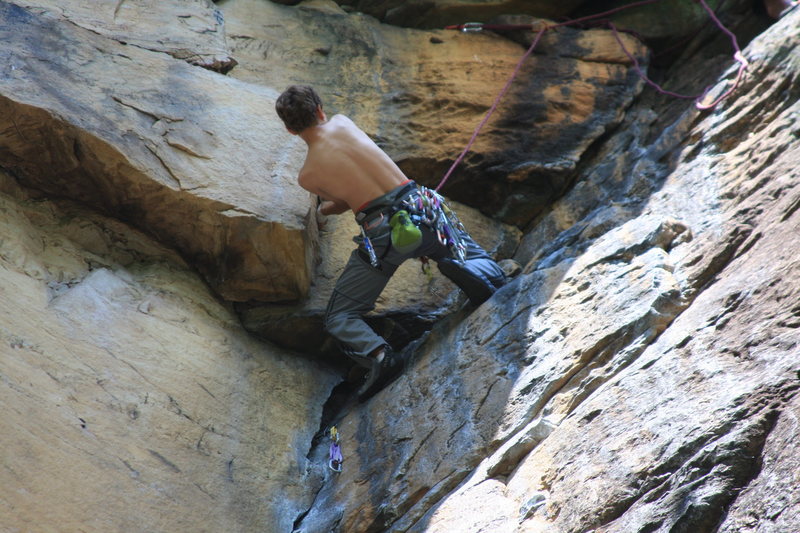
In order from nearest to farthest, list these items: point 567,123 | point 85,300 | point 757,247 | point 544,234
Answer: point 757,247, point 85,300, point 544,234, point 567,123

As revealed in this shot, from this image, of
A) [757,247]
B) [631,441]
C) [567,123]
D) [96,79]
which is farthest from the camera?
[567,123]

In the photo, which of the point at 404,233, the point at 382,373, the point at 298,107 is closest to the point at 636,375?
the point at 404,233

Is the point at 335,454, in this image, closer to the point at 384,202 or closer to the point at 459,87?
the point at 384,202

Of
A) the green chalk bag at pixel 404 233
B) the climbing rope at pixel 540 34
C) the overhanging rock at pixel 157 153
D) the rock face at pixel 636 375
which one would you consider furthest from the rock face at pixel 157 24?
the rock face at pixel 636 375

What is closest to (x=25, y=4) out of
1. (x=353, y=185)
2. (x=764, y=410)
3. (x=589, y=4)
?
(x=353, y=185)

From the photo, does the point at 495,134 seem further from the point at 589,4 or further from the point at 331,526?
the point at 331,526

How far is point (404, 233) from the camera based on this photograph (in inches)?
144

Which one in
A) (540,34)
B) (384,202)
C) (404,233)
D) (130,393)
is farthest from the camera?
(540,34)

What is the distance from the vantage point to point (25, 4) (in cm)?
432

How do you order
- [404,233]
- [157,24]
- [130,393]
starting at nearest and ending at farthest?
[130,393] → [404,233] → [157,24]

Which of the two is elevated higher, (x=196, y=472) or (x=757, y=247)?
(x=757, y=247)

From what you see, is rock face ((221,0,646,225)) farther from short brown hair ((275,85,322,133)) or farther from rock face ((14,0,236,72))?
short brown hair ((275,85,322,133))

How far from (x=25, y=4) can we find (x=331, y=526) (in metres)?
3.36

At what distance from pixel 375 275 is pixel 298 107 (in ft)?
3.02
